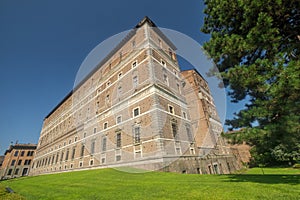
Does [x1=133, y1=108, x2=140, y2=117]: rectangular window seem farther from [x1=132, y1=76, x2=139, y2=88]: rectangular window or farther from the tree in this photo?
the tree

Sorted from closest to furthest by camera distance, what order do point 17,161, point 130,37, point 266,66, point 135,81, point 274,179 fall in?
point 266,66 → point 274,179 → point 135,81 → point 130,37 → point 17,161

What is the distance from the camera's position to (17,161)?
55188 mm

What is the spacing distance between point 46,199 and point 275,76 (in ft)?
37.3

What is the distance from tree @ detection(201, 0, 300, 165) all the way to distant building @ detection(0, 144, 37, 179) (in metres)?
76.9

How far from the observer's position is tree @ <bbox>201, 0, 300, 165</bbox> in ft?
16.5

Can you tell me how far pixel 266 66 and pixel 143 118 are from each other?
39.3ft

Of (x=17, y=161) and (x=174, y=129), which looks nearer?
(x=174, y=129)

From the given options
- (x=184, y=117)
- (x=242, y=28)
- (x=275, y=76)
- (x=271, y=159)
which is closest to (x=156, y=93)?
(x=184, y=117)

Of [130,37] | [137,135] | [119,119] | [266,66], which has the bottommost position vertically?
[266,66]

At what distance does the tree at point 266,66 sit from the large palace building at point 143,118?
8570 mm

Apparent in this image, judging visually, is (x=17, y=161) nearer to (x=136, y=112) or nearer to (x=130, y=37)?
(x=136, y=112)

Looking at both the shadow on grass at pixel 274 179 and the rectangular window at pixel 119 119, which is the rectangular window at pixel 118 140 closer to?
the rectangular window at pixel 119 119

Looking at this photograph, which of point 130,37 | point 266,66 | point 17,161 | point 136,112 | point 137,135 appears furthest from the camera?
point 17,161

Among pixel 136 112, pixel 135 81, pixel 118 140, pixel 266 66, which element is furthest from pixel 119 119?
pixel 266 66
